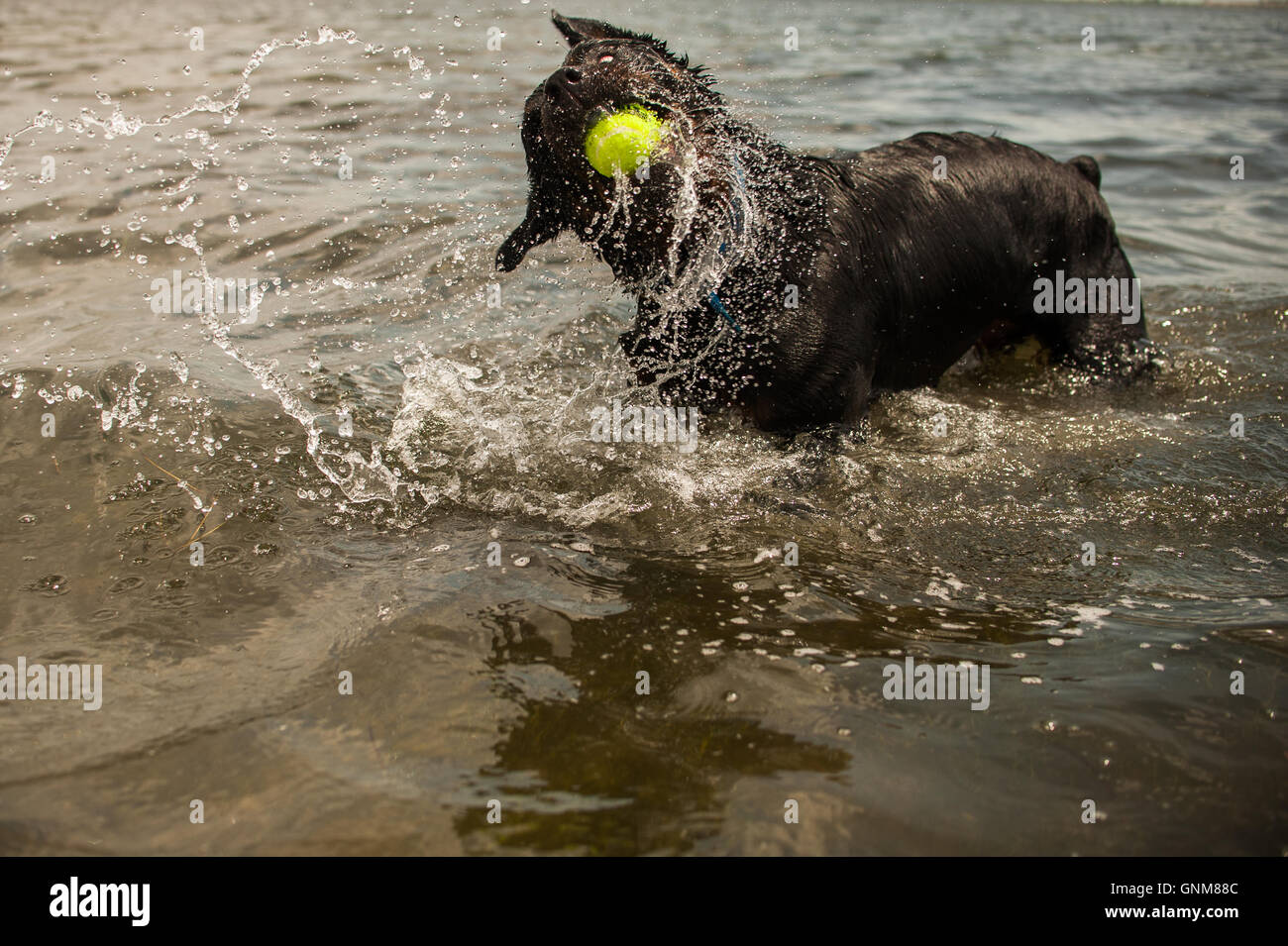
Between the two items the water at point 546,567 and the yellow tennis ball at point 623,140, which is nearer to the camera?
the water at point 546,567

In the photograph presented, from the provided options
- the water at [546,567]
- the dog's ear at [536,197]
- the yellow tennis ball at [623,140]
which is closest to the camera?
the water at [546,567]

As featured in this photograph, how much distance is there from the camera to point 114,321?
6.34 meters

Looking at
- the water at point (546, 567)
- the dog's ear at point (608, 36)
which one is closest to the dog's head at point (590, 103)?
the dog's ear at point (608, 36)

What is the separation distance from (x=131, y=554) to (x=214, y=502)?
463mm

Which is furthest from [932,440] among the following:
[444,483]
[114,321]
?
[114,321]

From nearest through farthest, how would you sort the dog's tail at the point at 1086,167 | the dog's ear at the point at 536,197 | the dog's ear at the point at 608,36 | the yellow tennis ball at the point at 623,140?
the yellow tennis ball at the point at 623,140, the dog's ear at the point at 536,197, the dog's ear at the point at 608,36, the dog's tail at the point at 1086,167

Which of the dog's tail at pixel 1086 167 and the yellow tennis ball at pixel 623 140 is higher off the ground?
the yellow tennis ball at pixel 623 140

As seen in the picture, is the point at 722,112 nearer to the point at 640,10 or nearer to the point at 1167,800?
the point at 1167,800

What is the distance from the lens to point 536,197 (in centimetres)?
443

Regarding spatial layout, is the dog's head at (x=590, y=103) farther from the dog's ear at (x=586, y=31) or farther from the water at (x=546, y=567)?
the water at (x=546, y=567)

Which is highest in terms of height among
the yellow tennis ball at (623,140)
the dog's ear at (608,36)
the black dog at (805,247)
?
the dog's ear at (608,36)

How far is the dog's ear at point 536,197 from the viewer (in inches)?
162
